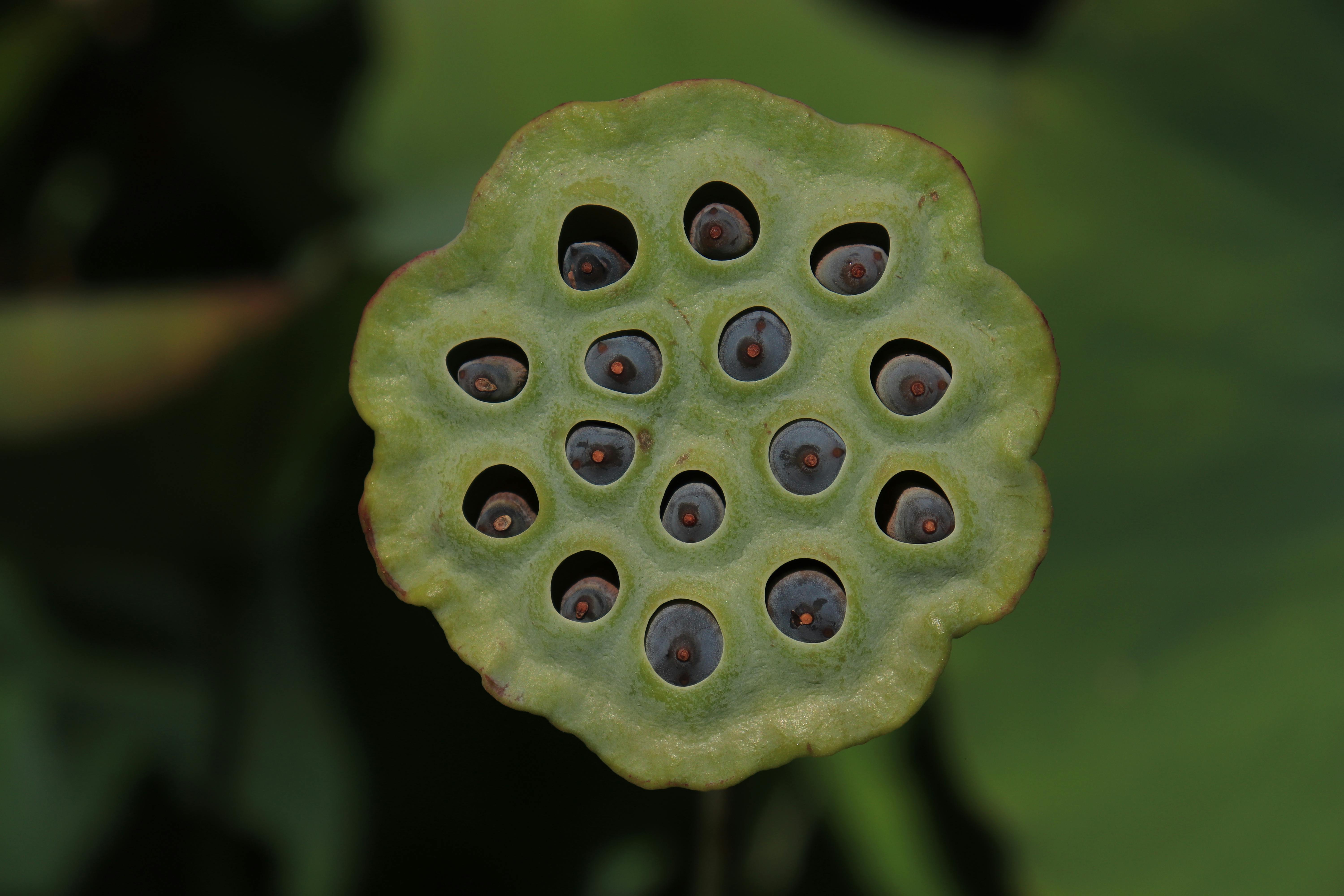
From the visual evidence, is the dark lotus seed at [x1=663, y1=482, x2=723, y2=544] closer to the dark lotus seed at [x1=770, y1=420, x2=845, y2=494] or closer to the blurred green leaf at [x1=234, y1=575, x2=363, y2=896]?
the dark lotus seed at [x1=770, y1=420, x2=845, y2=494]

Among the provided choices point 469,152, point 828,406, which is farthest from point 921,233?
point 469,152

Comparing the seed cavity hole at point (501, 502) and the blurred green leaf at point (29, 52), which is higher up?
the seed cavity hole at point (501, 502)

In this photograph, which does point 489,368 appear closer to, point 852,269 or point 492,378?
point 492,378

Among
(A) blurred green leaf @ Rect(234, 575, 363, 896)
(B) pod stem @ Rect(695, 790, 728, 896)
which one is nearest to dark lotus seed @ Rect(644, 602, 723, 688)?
(B) pod stem @ Rect(695, 790, 728, 896)

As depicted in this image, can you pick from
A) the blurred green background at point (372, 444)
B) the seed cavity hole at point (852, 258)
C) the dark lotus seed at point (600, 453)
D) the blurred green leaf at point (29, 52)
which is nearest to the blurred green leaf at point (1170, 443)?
the blurred green background at point (372, 444)

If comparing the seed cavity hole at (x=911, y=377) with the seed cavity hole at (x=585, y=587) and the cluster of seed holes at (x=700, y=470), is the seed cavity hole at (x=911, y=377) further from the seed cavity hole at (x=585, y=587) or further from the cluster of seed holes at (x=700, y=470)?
the seed cavity hole at (x=585, y=587)

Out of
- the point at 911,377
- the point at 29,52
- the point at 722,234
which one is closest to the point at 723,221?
the point at 722,234
